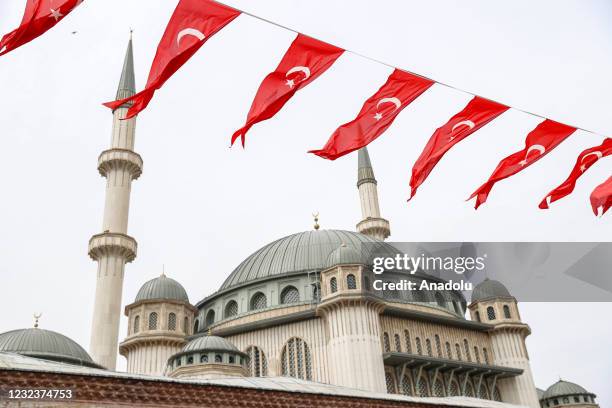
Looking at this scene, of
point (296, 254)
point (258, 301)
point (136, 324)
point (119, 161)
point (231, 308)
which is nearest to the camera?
point (136, 324)

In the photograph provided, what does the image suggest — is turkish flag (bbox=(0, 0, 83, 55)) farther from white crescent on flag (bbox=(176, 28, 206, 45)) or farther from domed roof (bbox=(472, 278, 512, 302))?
domed roof (bbox=(472, 278, 512, 302))

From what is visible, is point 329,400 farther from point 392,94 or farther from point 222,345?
point 222,345

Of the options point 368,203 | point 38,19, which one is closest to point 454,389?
point 368,203

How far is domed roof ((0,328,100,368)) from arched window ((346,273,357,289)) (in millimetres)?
11979

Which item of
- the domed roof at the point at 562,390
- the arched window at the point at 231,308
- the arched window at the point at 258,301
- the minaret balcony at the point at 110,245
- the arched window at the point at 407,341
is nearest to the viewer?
the arched window at the point at 407,341

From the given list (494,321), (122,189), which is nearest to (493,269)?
(494,321)

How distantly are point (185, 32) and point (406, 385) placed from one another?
24.8m

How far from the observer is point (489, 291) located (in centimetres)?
3925

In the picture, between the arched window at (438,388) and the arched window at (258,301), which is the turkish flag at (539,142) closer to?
the arched window at (438,388)

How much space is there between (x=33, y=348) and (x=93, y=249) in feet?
26.7

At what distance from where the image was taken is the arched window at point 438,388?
3275cm

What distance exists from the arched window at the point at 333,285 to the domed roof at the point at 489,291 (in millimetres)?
11660

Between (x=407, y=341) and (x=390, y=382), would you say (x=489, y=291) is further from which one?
(x=390, y=382)

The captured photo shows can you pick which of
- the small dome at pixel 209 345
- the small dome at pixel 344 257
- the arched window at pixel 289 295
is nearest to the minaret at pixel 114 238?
the small dome at pixel 209 345
